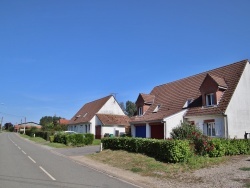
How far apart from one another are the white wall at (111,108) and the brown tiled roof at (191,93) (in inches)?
573

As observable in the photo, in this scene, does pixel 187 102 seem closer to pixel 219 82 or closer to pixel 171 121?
pixel 171 121

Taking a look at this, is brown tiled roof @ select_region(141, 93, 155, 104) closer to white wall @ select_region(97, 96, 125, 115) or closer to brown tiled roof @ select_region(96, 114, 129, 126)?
brown tiled roof @ select_region(96, 114, 129, 126)

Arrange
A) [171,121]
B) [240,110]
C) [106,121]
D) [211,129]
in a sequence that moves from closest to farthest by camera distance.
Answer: [240,110] < [211,129] < [171,121] < [106,121]

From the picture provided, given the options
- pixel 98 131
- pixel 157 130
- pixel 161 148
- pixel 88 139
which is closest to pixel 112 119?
pixel 98 131

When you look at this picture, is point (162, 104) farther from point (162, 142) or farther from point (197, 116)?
point (162, 142)

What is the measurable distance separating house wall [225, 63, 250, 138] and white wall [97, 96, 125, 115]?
29.5 metres

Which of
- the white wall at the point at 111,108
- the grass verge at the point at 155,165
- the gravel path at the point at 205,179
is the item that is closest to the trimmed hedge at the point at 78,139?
the white wall at the point at 111,108

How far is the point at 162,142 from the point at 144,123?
50.6 feet

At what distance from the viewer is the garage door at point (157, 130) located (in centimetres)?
3026

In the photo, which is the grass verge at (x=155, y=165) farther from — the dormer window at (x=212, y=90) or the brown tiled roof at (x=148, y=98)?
the brown tiled roof at (x=148, y=98)

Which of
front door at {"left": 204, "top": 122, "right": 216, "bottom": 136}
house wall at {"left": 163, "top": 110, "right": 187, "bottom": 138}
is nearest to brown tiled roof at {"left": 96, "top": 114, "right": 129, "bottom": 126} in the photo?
house wall at {"left": 163, "top": 110, "right": 187, "bottom": 138}

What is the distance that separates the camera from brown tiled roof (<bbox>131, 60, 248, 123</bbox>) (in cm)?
2605

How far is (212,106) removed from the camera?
26.4 metres

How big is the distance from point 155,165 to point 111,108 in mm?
37310
